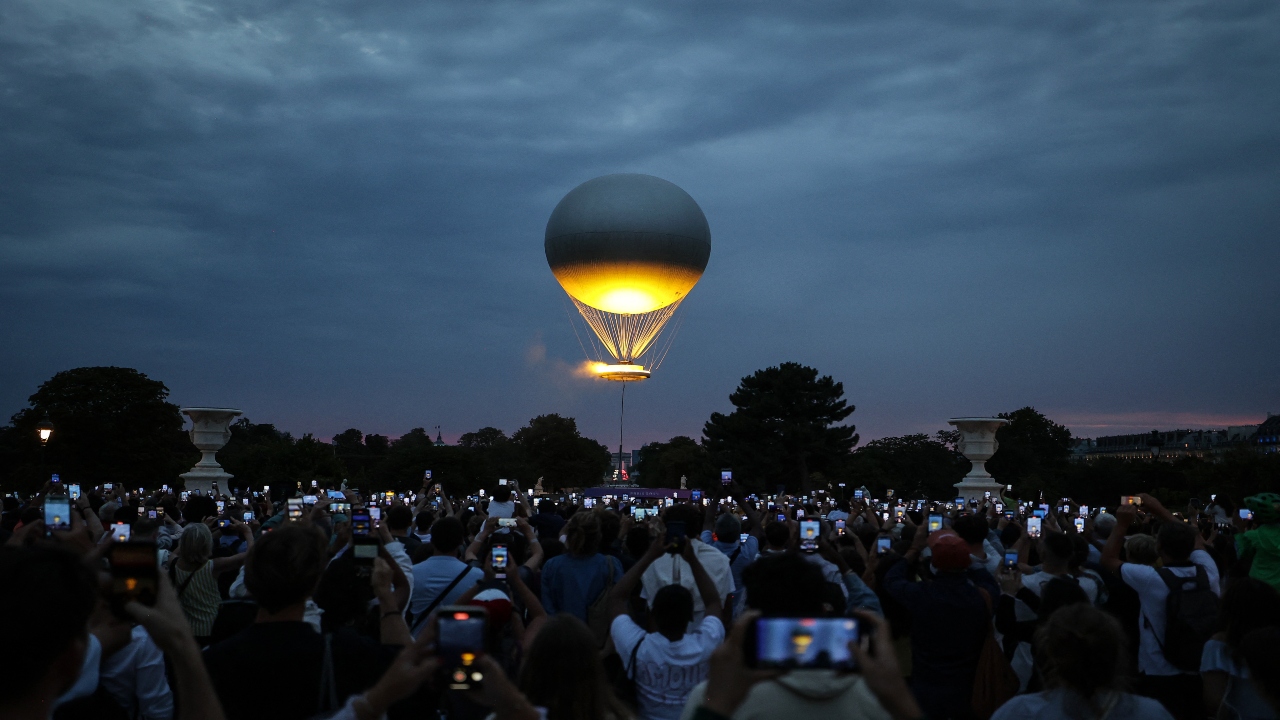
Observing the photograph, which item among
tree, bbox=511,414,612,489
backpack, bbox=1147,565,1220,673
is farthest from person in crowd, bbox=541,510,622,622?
tree, bbox=511,414,612,489

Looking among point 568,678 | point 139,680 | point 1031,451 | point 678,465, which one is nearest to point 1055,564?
point 568,678

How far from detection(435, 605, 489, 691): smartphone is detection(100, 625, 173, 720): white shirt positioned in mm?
3146

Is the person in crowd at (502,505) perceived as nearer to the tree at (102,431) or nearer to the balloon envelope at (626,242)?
the balloon envelope at (626,242)

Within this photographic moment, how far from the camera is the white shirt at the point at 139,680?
17.4ft

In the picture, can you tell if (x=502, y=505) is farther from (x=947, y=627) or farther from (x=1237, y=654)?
(x=1237, y=654)

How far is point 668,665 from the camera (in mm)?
5438

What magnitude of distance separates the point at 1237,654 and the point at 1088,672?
4.97 ft

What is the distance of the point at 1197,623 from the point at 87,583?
719 cm

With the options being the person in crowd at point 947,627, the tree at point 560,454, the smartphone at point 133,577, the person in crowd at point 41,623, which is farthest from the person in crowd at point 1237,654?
the tree at point 560,454

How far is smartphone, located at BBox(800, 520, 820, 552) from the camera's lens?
7.37 meters

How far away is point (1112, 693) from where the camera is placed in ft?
13.6

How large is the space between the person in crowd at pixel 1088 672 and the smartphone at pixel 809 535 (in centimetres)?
313

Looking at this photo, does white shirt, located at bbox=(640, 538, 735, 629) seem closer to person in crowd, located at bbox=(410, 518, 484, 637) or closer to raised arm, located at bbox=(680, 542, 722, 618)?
person in crowd, located at bbox=(410, 518, 484, 637)

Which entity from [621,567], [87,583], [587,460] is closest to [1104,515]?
[621,567]
